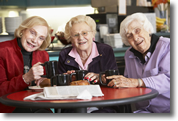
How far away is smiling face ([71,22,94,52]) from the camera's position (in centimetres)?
191

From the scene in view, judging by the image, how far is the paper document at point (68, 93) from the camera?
1.18 meters

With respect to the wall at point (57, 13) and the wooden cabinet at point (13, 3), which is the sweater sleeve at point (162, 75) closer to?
the wall at point (57, 13)

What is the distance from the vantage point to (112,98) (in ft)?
3.82

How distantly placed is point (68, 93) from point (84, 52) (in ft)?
2.65

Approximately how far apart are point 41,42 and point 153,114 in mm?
1062

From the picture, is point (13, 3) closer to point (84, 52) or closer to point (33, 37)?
point (33, 37)

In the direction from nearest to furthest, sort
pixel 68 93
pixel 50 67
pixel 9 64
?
1. pixel 68 93
2. pixel 50 67
3. pixel 9 64

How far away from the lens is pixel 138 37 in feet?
5.76

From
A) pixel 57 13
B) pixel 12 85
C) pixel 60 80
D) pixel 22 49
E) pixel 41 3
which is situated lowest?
pixel 12 85

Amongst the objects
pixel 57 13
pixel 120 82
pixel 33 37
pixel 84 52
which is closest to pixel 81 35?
pixel 84 52

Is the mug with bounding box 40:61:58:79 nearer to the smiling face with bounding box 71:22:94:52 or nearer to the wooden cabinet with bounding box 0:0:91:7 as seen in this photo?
the smiling face with bounding box 71:22:94:52

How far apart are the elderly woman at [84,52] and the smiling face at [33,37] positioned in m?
0.21

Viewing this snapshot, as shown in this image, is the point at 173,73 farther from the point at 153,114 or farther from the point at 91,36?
the point at 91,36

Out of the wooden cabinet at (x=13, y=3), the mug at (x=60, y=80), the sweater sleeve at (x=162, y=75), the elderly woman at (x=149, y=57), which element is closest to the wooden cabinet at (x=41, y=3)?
the wooden cabinet at (x=13, y=3)
